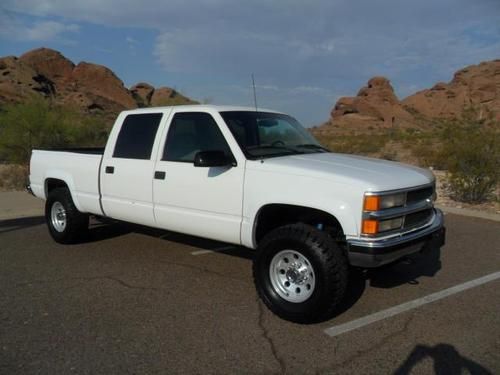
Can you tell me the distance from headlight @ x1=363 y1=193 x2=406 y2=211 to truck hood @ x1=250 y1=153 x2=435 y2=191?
72 millimetres

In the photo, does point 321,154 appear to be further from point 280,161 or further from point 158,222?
point 158,222

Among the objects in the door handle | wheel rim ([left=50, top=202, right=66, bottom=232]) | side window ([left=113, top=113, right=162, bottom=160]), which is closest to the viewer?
the door handle

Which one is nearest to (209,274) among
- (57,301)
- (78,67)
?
(57,301)

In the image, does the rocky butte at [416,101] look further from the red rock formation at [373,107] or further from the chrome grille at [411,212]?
the chrome grille at [411,212]

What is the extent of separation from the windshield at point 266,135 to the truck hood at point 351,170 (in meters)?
0.25

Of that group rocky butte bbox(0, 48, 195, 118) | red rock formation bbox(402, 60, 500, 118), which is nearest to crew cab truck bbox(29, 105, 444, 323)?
rocky butte bbox(0, 48, 195, 118)

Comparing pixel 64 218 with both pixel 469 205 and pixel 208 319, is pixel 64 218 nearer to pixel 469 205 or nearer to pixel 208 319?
pixel 208 319

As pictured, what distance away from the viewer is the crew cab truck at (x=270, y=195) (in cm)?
405

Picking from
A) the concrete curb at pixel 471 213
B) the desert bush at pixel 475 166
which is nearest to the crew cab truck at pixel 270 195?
the concrete curb at pixel 471 213

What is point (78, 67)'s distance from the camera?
245ft

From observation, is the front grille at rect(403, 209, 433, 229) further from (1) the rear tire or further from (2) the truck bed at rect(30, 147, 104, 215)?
(1) the rear tire

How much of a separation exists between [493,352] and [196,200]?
3039 mm

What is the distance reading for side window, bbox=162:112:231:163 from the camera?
16.7 ft

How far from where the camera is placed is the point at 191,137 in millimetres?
5324
